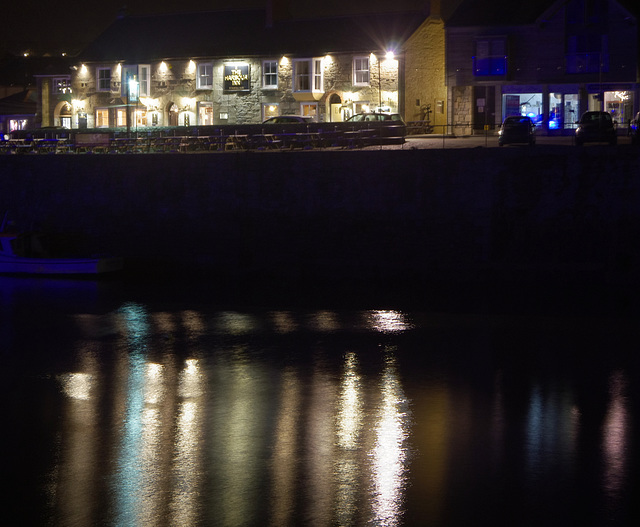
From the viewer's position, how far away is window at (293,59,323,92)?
4834 cm

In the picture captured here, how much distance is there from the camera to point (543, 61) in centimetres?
4400

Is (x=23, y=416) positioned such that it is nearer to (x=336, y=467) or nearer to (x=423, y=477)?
(x=336, y=467)

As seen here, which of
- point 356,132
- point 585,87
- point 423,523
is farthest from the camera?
point 585,87

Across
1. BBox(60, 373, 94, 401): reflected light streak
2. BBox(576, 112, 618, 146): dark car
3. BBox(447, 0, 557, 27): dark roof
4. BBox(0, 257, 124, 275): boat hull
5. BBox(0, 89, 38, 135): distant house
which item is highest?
BBox(447, 0, 557, 27): dark roof

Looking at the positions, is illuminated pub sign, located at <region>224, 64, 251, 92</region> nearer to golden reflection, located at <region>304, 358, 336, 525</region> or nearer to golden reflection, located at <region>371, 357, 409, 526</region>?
golden reflection, located at <region>304, 358, 336, 525</region>

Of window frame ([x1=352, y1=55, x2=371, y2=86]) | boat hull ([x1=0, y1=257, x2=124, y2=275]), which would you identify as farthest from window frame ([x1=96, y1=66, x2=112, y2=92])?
boat hull ([x1=0, y1=257, x2=124, y2=275])

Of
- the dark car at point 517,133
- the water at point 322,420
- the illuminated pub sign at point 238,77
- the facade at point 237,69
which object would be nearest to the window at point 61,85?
the facade at point 237,69

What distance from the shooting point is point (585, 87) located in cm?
4356

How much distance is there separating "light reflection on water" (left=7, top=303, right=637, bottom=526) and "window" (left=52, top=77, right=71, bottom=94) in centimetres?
4180

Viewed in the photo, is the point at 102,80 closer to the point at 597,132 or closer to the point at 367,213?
the point at 367,213

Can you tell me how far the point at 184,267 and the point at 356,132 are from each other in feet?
28.4

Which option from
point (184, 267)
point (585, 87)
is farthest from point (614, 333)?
point (585, 87)

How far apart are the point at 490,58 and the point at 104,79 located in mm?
23160

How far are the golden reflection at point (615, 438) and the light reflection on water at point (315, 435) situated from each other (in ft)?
0.10
